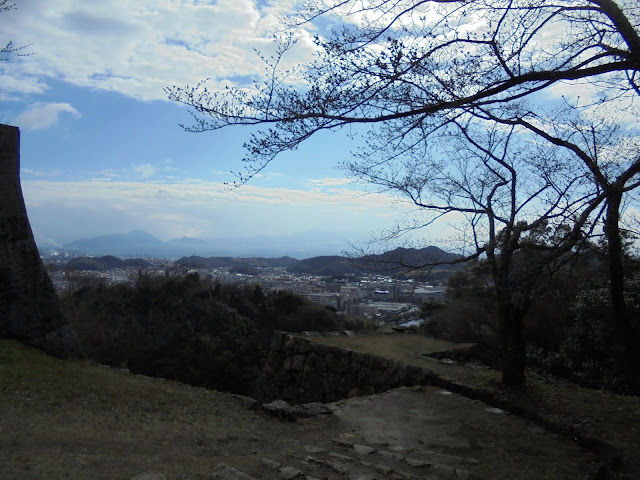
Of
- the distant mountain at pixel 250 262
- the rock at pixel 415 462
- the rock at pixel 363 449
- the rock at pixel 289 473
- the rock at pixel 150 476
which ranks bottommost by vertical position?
the rock at pixel 363 449

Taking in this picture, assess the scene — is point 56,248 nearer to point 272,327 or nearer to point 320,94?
point 272,327

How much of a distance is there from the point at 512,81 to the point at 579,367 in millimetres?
6880

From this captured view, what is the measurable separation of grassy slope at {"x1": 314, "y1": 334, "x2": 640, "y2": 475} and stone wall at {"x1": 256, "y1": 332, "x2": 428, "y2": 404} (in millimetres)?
429

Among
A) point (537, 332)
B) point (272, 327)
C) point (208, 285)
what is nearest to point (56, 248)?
point (208, 285)

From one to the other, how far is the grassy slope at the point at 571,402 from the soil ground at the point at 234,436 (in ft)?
1.11

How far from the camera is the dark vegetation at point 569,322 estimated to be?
7020mm

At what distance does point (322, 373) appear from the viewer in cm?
993

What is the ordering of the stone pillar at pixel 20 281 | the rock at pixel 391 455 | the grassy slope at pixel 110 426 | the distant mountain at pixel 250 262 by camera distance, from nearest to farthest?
the grassy slope at pixel 110 426, the rock at pixel 391 455, the stone pillar at pixel 20 281, the distant mountain at pixel 250 262

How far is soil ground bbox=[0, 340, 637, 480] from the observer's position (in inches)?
157

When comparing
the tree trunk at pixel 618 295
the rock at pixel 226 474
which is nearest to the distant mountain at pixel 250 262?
the tree trunk at pixel 618 295

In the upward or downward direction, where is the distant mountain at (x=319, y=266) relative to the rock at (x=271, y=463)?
upward

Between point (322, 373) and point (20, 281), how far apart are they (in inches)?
230

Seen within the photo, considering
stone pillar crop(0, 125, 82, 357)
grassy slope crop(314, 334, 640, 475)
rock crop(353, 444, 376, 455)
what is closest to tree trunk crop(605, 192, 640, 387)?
grassy slope crop(314, 334, 640, 475)

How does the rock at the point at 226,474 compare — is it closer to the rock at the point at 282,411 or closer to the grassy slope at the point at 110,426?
the grassy slope at the point at 110,426
